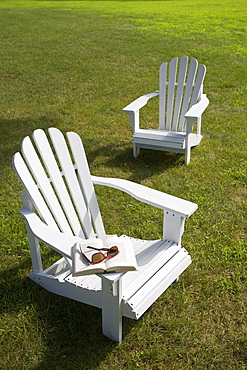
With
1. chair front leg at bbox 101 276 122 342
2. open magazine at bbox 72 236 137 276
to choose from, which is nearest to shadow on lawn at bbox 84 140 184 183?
chair front leg at bbox 101 276 122 342

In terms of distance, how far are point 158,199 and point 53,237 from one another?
31.2 inches

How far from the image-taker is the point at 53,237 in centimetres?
244

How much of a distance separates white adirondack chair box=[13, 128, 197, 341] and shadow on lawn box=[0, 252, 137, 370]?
0.09 metres

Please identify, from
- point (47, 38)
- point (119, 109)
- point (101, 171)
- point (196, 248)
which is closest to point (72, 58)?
point (47, 38)

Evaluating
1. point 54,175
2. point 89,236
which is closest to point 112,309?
point 89,236

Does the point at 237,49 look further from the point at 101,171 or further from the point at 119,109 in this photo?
the point at 101,171

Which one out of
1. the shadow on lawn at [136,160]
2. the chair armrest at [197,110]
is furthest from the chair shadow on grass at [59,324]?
the chair armrest at [197,110]

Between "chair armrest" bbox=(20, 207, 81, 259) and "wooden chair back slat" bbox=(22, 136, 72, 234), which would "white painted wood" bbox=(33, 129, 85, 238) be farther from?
"chair armrest" bbox=(20, 207, 81, 259)

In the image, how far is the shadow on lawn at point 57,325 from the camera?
2490mm

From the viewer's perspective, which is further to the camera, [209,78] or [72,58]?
[72,58]

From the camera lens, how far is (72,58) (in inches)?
423

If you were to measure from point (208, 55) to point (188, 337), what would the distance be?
9.60 m

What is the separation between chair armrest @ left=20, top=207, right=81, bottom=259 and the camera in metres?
2.33

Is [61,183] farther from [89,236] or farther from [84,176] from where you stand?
[89,236]
